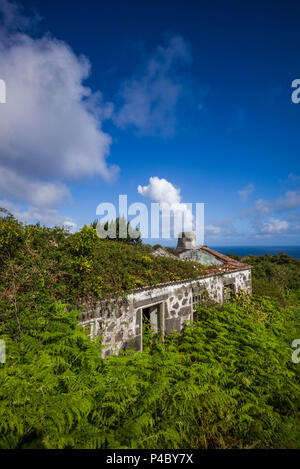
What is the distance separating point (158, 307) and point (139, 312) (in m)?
1.10

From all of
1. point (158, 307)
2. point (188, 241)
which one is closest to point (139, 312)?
point (158, 307)

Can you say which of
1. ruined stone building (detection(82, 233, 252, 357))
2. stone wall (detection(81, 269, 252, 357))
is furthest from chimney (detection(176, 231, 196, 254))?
stone wall (detection(81, 269, 252, 357))

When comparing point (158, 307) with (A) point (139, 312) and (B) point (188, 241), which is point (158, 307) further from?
(B) point (188, 241)

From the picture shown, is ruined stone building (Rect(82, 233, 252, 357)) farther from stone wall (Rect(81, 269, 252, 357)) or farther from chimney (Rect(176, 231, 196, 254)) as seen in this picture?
chimney (Rect(176, 231, 196, 254))

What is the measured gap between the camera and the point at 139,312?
5992 mm

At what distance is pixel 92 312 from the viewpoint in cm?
479

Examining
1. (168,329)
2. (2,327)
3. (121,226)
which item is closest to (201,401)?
(2,327)

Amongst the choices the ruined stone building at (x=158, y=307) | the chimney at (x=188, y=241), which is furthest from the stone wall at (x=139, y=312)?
the chimney at (x=188, y=241)

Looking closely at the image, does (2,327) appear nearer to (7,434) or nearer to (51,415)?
(7,434)

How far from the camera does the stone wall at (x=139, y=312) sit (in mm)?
5027

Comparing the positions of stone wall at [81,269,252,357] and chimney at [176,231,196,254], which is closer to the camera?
stone wall at [81,269,252,357]

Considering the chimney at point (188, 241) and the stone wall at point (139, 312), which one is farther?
the chimney at point (188, 241)

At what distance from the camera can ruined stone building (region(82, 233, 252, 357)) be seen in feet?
16.7

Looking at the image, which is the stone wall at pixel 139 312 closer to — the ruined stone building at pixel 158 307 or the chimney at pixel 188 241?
the ruined stone building at pixel 158 307
